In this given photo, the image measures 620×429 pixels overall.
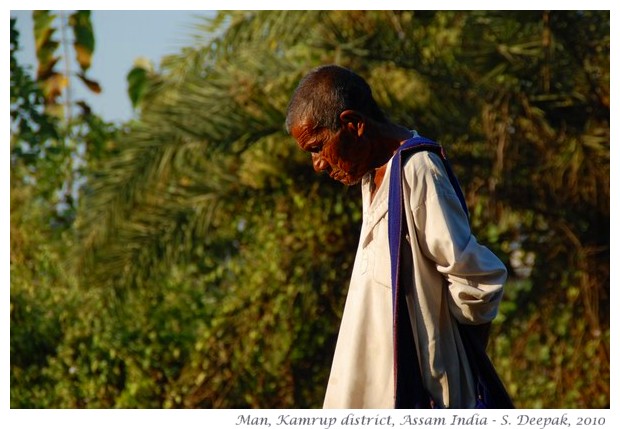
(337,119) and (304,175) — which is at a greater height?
(337,119)

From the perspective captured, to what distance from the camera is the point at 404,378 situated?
3240 millimetres

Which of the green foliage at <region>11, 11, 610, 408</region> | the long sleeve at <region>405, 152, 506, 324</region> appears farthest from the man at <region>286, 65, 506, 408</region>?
the green foliage at <region>11, 11, 610, 408</region>

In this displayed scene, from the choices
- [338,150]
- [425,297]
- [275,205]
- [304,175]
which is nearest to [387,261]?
[425,297]

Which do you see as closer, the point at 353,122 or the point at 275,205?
the point at 353,122

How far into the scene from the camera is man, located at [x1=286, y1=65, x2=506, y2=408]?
3215mm

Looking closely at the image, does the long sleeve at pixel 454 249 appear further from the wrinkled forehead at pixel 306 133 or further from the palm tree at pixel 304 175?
the palm tree at pixel 304 175

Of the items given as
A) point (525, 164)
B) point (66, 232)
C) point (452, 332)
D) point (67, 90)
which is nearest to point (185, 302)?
point (66, 232)

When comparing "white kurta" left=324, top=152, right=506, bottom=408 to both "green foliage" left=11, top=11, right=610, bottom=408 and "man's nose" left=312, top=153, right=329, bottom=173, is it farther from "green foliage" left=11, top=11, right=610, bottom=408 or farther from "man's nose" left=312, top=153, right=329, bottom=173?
"green foliage" left=11, top=11, right=610, bottom=408

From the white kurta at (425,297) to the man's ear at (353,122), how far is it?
14cm

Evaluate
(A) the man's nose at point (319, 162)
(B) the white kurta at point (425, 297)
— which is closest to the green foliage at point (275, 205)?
(A) the man's nose at point (319, 162)

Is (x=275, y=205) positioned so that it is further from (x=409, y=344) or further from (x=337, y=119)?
(x=409, y=344)

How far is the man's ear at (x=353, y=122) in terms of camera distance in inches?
133

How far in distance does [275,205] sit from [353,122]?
14.1 ft

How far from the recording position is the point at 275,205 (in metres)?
7.67
